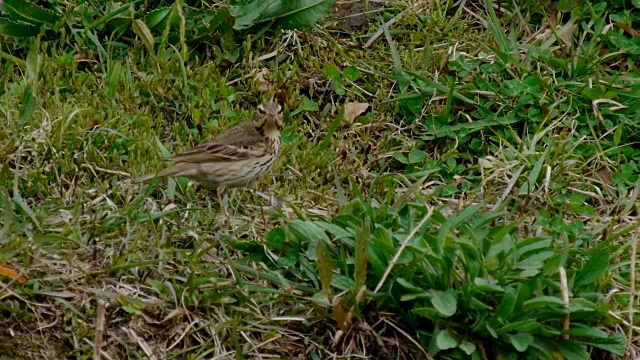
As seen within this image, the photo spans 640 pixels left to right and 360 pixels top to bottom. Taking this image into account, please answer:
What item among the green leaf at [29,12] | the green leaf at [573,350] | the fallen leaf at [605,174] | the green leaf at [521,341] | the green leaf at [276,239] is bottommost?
the fallen leaf at [605,174]

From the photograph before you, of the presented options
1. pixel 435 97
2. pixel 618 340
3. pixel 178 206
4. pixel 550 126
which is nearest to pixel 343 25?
pixel 435 97

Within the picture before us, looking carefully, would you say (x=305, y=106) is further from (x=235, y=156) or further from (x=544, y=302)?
(x=544, y=302)

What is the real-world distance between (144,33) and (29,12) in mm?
741

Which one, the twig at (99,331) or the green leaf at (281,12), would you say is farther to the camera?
the green leaf at (281,12)

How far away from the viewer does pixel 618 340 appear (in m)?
5.77

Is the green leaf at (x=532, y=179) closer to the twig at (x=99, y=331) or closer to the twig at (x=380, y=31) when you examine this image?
the twig at (x=380, y=31)

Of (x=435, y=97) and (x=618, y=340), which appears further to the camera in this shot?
(x=435, y=97)

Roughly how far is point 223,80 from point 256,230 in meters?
1.53

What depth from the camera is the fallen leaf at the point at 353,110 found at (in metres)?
7.65

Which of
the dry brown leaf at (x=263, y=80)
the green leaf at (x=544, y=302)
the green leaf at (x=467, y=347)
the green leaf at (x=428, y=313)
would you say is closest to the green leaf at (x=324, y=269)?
the green leaf at (x=428, y=313)

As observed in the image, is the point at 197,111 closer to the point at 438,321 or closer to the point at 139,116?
the point at 139,116

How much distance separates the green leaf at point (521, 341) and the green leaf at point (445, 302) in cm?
30

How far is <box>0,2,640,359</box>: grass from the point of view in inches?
225

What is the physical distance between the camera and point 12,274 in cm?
570
